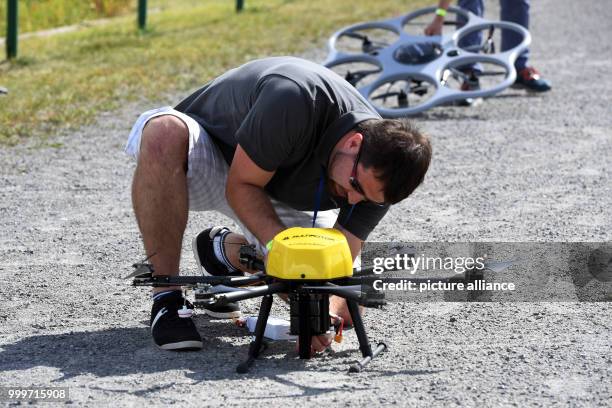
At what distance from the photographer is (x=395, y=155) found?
13.1 ft

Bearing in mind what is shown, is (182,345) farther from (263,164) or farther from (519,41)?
(519,41)

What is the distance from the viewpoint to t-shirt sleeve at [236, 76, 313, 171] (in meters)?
4.12

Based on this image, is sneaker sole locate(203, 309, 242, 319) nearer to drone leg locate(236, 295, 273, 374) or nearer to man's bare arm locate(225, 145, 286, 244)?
man's bare arm locate(225, 145, 286, 244)

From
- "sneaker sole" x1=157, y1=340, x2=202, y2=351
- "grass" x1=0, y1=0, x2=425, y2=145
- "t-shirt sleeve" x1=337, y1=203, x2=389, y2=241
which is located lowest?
"grass" x1=0, y1=0, x2=425, y2=145

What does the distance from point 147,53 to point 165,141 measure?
6.83 metres

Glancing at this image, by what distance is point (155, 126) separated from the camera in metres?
4.45

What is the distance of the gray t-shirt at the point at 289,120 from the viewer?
4.14 m

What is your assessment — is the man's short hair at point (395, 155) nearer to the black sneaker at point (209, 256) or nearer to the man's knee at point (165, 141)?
the man's knee at point (165, 141)

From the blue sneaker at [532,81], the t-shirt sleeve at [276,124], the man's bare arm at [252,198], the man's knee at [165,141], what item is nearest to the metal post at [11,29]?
the blue sneaker at [532,81]

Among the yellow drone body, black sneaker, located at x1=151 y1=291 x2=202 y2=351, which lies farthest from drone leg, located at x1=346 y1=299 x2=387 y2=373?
black sneaker, located at x1=151 y1=291 x2=202 y2=351

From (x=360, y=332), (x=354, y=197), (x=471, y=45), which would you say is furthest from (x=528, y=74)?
(x=360, y=332)

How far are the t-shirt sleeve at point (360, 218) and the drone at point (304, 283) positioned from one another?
1.05 feet

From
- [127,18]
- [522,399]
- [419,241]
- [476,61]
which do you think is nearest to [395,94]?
[476,61]

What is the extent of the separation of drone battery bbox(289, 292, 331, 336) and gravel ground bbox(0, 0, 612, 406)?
134 mm
